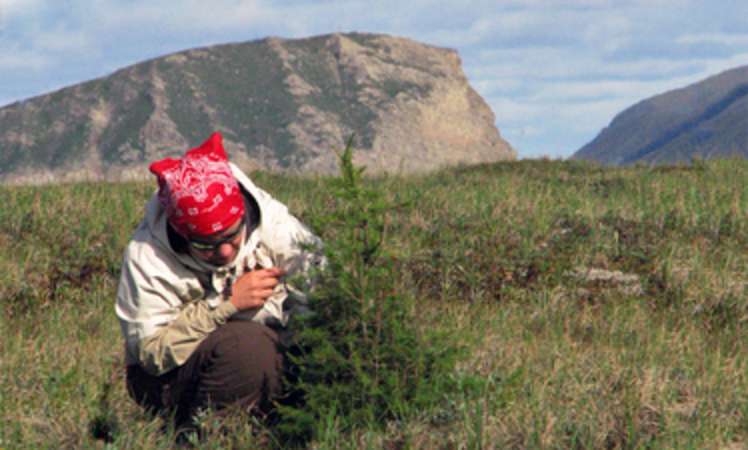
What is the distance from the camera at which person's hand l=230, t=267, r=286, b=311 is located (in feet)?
14.4

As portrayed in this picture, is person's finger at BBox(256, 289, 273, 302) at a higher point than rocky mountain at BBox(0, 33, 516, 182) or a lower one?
lower

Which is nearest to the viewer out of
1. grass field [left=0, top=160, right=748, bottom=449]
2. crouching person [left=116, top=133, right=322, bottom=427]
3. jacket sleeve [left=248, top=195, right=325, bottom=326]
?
crouching person [left=116, top=133, right=322, bottom=427]

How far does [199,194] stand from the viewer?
409cm

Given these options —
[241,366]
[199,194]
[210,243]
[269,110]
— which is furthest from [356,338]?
[269,110]

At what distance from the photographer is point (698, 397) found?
4730 millimetres

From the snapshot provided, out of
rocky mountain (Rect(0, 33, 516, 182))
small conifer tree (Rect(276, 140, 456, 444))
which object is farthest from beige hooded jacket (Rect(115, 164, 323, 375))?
rocky mountain (Rect(0, 33, 516, 182))

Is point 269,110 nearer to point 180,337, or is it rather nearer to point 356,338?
point 180,337

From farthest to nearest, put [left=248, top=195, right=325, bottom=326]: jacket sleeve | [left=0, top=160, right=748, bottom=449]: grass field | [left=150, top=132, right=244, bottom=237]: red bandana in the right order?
[left=248, top=195, right=325, bottom=326]: jacket sleeve → [left=0, top=160, right=748, bottom=449]: grass field → [left=150, top=132, right=244, bottom=237]: red bandana

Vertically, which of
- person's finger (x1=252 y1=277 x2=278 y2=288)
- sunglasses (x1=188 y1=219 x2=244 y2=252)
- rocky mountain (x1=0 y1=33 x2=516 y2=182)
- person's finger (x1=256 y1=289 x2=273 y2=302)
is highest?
rocky mountain (x1=0 y1=33 x2=516 y2=182)

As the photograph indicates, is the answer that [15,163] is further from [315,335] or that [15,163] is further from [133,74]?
[315,335]

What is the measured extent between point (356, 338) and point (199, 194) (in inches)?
40.7

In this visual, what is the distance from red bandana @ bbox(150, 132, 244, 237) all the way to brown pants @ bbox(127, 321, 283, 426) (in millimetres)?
607

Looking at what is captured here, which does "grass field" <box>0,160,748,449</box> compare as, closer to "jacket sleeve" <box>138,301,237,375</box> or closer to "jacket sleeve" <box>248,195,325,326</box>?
"jacket sleeve" <box>138,301,237,375</box>

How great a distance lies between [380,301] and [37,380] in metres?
2.56
